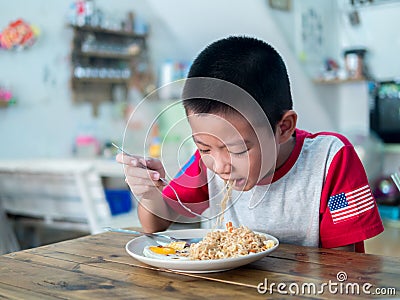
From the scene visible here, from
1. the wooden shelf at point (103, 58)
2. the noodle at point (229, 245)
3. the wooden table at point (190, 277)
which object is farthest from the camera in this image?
the wooden shelf at point (103, 58)

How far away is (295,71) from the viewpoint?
13.5 feet

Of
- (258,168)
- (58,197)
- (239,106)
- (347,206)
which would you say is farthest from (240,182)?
(58,197)

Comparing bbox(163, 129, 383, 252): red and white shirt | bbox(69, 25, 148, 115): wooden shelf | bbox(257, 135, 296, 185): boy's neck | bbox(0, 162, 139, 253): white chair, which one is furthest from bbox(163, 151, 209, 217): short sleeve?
bbox(69, 25, 148, 115): wooden shelf

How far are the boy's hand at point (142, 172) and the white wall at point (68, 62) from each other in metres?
2.31

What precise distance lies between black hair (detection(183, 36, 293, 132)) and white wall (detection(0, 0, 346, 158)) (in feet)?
7.69

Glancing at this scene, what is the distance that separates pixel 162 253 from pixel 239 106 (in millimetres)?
286

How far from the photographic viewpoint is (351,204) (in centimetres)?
114

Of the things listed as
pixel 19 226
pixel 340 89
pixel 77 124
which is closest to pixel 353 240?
pixel 19 226

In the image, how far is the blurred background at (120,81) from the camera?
2.66 metres

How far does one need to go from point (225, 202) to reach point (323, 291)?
0.40 metres

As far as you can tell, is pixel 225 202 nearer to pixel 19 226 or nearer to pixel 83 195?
pixel 83 195

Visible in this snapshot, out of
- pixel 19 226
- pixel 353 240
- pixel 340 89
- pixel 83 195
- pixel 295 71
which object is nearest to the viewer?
pixel 353 240

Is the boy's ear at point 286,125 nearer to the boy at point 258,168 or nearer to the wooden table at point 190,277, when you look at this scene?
the boy at point 258,168

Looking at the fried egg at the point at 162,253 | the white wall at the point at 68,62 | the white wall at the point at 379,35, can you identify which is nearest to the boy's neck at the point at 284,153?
the fried egg at the point at 162,253
